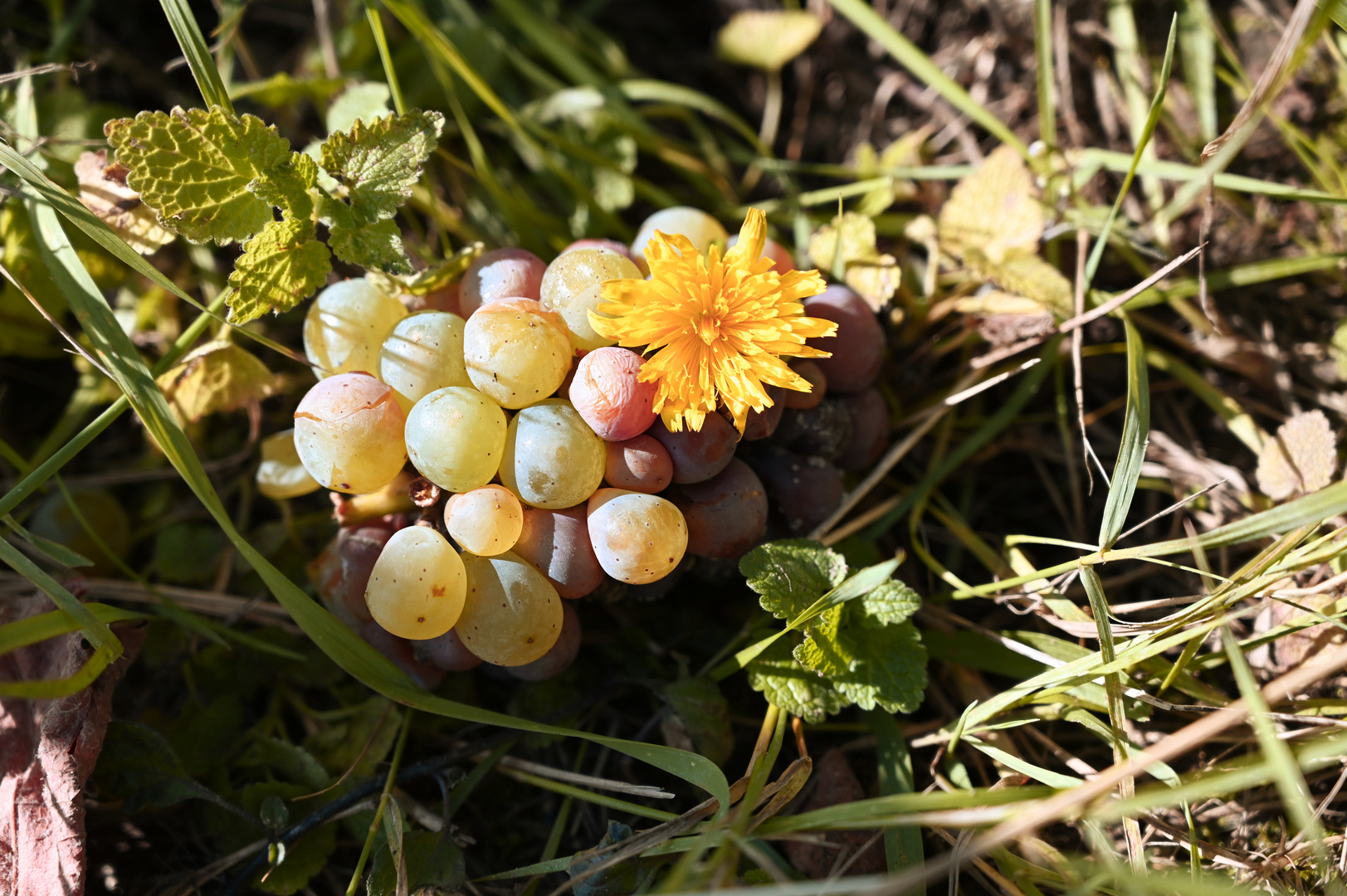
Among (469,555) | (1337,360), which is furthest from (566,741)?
(1337,360)

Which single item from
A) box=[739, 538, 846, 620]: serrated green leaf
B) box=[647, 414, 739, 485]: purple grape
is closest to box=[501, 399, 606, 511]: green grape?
box=[647, 414, 739, 485]: purple grape

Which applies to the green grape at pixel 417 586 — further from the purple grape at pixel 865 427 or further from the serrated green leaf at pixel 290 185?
the purple grape at pixel 865 427

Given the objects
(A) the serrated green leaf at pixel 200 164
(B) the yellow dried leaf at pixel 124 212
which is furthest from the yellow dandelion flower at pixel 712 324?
(B) the yellow dried leaf at pixel 124 212

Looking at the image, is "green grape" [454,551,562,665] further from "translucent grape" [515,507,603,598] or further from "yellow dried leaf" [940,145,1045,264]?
→ "yellow dried leaf" [940,145,1045,264]

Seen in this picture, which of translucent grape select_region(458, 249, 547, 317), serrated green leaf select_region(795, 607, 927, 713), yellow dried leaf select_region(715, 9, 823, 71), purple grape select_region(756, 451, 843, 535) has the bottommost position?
serrated green leaf select_region(795, 607, 927, 713)

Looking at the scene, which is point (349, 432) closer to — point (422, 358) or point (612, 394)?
point (422, 358)
